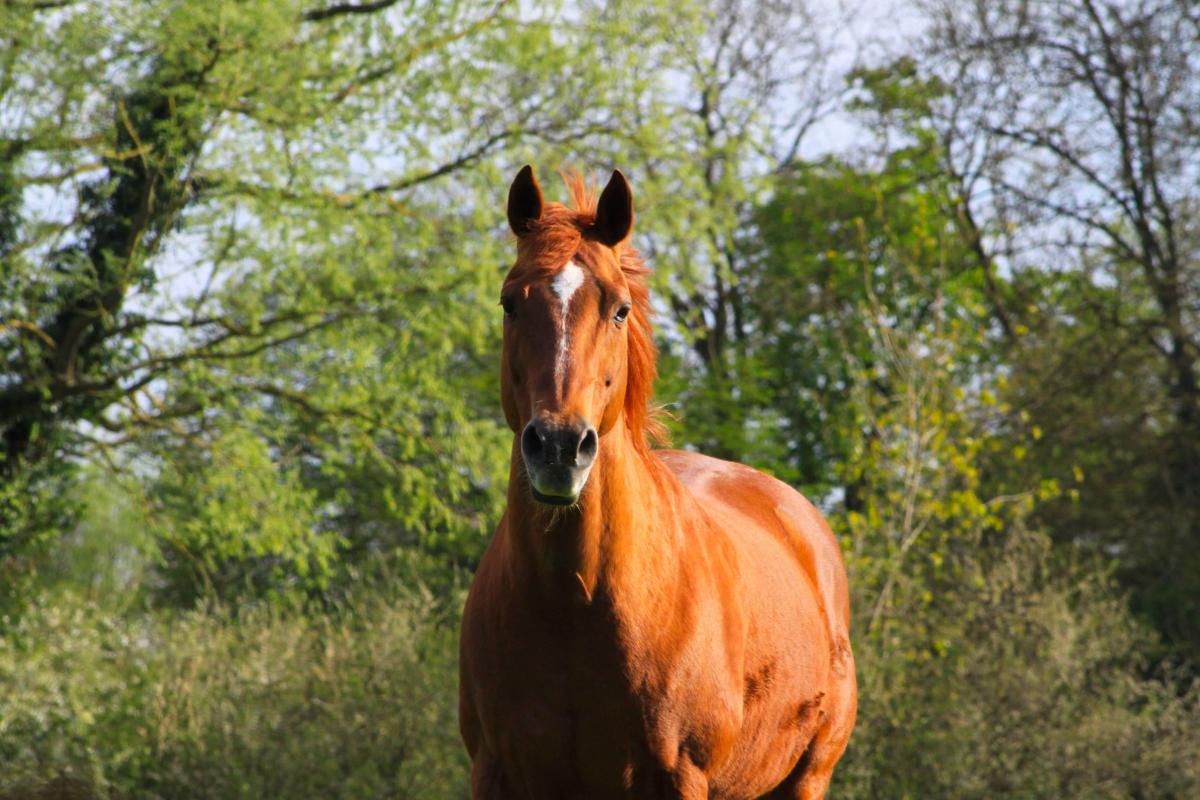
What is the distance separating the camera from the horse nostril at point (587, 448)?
3043 millimetres

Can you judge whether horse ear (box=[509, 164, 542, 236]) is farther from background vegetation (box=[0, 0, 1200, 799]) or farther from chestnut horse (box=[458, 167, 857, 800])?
background vegetation (box=[0, 0, 1200, 799])

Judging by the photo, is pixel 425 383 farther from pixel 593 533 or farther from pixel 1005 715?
pixel 593 533

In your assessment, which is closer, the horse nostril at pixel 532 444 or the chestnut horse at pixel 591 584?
the horse nostril at pixel 532 444

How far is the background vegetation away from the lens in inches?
409

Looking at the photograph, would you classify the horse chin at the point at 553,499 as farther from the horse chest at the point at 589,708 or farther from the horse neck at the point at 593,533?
the horse chest at the point at 589,708

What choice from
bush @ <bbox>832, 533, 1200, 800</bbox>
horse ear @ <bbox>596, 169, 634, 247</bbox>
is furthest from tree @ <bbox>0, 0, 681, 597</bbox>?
horse ear @ <bbox>596, 169, 634, 247</bbox>

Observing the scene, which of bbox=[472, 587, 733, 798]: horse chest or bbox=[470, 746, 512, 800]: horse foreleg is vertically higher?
bbox=[472, 587, 733, 798]: horse chest

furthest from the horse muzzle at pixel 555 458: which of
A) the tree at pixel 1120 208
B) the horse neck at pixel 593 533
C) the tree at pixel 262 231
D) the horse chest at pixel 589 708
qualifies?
the tree at pixel 1120 208

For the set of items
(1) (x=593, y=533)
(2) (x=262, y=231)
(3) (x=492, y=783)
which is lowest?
(3) (x=492, y=783)

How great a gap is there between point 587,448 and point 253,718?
309 inches

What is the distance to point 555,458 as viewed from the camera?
9.91ft

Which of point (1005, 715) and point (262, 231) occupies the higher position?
point (262, 231)

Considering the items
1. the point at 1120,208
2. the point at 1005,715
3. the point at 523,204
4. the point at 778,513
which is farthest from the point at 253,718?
the point at 1120,208

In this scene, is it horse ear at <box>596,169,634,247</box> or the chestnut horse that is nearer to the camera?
the chestnut horse
